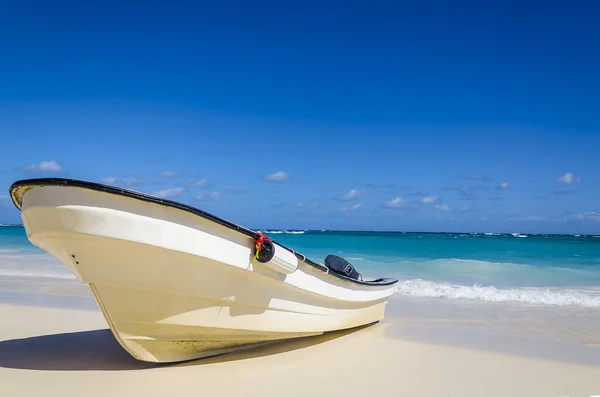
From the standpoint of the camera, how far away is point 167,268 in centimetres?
376

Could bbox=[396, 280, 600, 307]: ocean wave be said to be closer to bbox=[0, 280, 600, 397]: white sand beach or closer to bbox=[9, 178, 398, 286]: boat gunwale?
bbox=[0, 280, 600, 397]: white sand beach

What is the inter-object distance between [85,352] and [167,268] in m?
1.93

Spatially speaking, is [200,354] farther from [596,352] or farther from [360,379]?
[596,352]

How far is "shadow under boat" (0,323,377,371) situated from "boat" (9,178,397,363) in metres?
0.19

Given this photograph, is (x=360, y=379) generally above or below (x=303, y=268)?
below

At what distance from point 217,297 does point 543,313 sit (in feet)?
22.2

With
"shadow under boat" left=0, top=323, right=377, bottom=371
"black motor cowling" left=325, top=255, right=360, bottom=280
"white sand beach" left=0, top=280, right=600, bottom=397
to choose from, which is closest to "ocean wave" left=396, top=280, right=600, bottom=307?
"white sand beach" left=0, top=280, right=600, bottom=397

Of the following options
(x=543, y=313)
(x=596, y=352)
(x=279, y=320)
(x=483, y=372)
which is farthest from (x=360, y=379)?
(x=543, y=313)

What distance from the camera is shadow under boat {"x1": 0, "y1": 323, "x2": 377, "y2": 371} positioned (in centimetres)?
430

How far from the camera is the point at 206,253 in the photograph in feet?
12.6

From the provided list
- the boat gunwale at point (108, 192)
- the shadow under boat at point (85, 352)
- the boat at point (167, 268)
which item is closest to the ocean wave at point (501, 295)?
the shadow under boat at point (85, 352)

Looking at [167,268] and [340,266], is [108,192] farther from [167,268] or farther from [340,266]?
[340,266]

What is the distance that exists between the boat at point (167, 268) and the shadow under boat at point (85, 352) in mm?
187

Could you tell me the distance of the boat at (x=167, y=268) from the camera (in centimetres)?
340
